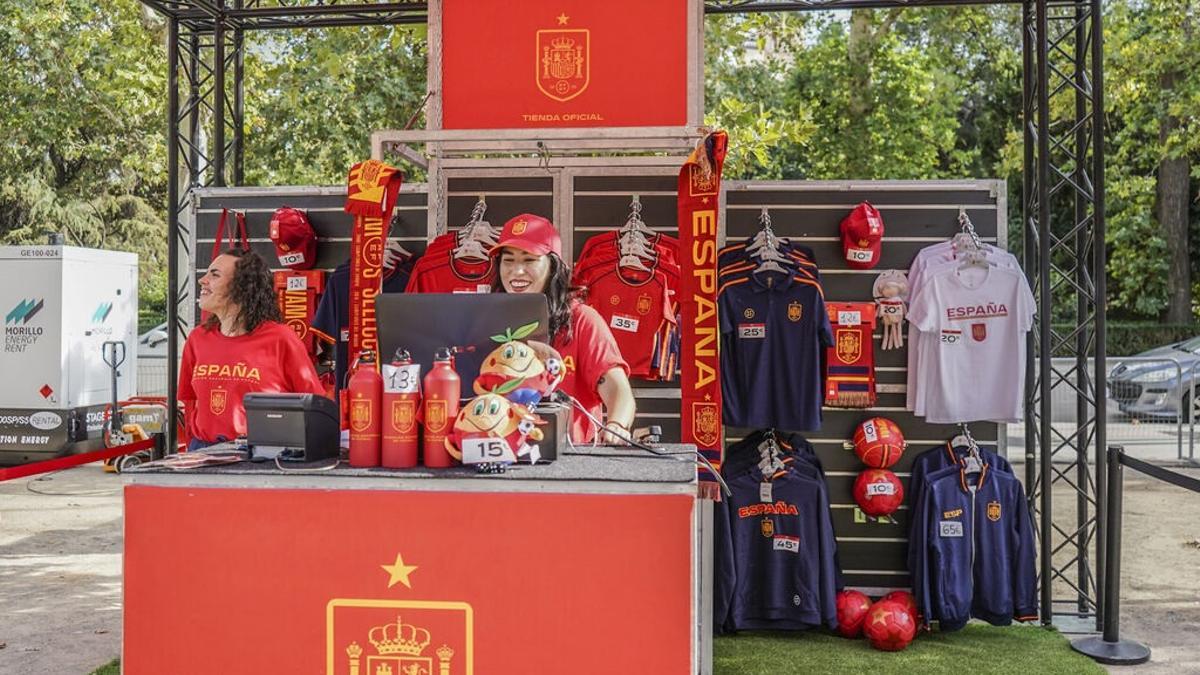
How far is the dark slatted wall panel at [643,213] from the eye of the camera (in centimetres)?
570

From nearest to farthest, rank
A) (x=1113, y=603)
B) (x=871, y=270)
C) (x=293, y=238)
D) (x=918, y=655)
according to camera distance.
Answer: (x=1113, y=603) → (x=918, y=655) → (x=871, y=270) → (x=293, y=238)

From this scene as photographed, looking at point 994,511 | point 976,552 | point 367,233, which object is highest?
point 367,233

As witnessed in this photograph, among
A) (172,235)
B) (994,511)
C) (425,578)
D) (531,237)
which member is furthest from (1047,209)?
(172,235)

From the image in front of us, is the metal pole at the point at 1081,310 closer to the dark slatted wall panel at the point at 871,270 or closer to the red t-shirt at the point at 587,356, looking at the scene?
the dark slatted wall panel at the point at 871,270

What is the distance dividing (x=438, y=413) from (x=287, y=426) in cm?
40

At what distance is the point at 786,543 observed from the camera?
5336 mm

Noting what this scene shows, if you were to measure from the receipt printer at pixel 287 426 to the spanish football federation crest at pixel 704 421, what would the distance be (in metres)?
2.23

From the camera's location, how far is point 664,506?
2.52m

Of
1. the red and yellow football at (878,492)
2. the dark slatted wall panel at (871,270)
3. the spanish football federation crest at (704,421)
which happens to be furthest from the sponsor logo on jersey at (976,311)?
the spanish football federation crest at (704,421)

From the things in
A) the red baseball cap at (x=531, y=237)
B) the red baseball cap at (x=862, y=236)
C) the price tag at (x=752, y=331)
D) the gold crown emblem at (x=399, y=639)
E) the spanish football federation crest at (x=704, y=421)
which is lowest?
the gold crown emblem at (x=399, y=639)

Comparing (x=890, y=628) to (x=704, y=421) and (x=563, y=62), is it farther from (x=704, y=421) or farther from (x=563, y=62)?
(x=563, y=62)

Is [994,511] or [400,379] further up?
[400,379]

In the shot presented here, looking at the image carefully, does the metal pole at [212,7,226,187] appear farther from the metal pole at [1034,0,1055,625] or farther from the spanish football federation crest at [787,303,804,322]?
the metal pole at [1034,0,1055,625]

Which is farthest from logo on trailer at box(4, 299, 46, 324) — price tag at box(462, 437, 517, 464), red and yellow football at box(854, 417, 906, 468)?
price tag at box(462, 437, 517, 464)
